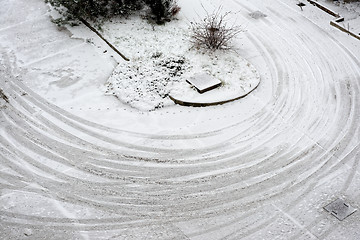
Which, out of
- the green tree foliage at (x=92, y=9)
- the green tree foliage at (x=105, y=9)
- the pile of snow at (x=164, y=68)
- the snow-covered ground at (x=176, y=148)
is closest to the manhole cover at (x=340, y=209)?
the snow-covered ground at (x=176, y=148)

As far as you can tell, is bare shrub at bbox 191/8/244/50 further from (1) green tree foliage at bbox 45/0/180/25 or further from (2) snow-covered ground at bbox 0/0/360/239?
(1) green tree foliage at bbox 45/0/180/25

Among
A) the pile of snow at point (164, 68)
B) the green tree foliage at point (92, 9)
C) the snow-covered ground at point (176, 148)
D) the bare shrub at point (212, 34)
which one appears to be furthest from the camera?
the green tree foliage at point (92, 9)

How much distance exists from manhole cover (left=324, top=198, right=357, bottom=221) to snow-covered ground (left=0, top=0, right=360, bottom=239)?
11 centimetres

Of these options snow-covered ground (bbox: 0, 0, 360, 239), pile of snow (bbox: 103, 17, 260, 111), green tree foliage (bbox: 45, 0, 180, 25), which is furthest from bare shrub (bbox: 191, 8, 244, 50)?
green tree foliage (bbox: 45, 0, 180, 25)

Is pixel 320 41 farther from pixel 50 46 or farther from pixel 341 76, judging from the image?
pixel 50 46

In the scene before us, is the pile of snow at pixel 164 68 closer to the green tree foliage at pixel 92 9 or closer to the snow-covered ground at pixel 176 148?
the snow-covered ground at pixel 176 148

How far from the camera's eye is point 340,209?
9.16 meters

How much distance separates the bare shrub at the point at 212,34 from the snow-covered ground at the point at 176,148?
44 cm

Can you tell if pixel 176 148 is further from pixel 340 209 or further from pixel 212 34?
pixel 212 34

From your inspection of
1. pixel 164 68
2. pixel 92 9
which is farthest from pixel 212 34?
pixel 92 9

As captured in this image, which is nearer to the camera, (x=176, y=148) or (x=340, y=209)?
(x=340, y=209)

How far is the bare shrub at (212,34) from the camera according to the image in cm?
1368

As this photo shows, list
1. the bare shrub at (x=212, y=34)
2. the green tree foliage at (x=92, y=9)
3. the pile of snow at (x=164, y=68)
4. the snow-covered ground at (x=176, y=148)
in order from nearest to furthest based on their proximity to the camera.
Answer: the snow-covered ground at (x=176, y=148), the pile of snow at (x=164, y=68), the bare shrub at (x=212, y=34), the green tree foliage at (x=92, y=9)

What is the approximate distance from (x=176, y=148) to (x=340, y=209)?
3.96 m
